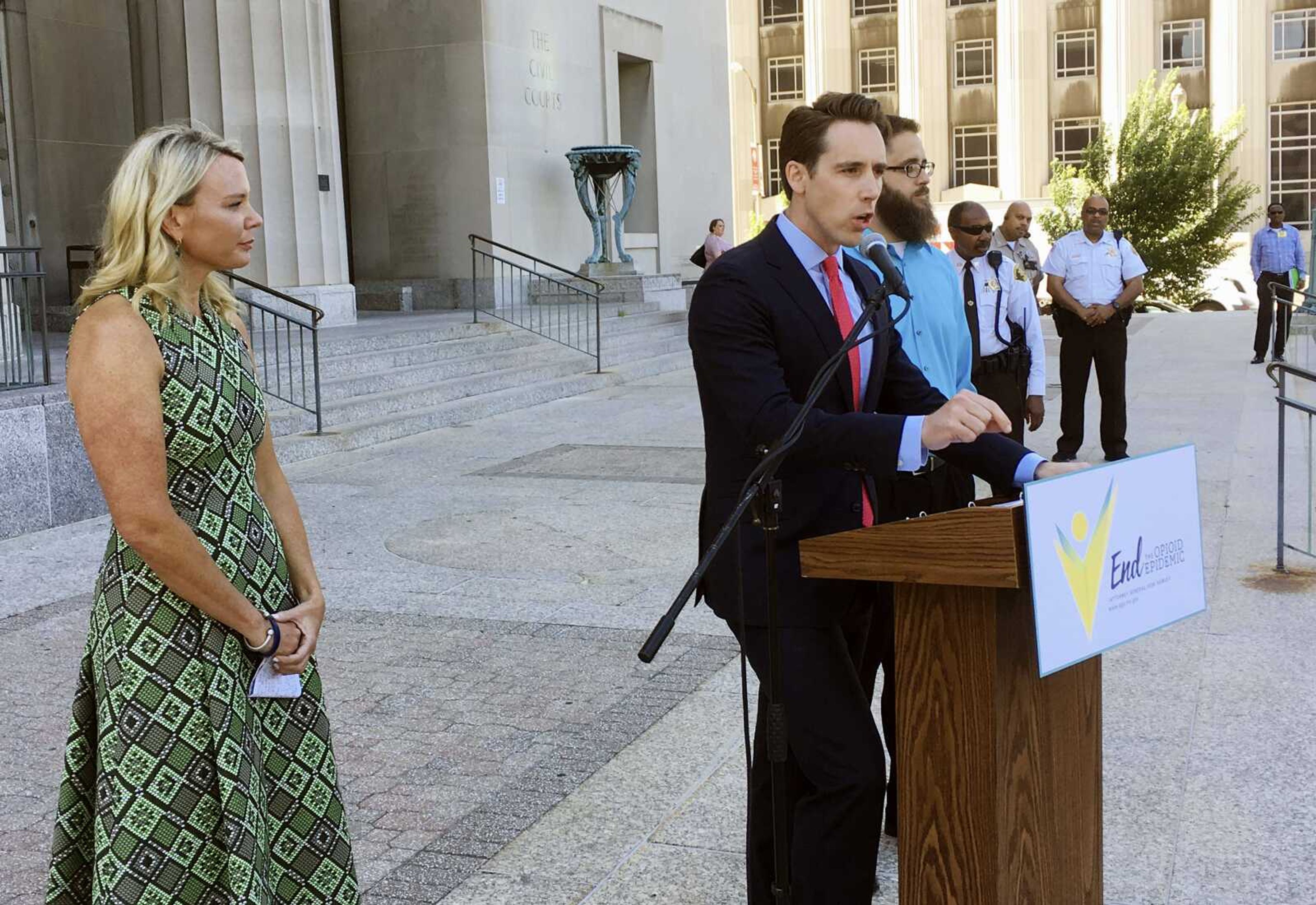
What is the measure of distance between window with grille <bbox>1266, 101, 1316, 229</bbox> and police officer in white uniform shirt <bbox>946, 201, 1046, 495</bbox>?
156 feet

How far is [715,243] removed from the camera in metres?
23.5

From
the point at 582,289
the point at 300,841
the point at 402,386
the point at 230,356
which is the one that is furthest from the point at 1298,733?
the point at 582,289

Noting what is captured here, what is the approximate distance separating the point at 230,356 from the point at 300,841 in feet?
3.32

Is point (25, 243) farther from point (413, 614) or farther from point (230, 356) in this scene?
point (230, 356)

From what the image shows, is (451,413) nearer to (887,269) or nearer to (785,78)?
(887,269)

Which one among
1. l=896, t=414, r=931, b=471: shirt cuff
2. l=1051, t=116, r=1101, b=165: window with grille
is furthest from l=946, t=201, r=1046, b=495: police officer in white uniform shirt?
l=1051, t=116, r=1101, b=165: window with grille

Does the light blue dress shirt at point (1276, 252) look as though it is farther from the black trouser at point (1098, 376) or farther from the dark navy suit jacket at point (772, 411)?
the dark navy suit jacket at point (772, 411)

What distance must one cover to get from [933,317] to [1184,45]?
172 feet

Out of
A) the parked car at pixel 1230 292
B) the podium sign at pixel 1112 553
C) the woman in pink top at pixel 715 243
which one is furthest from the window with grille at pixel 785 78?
the podium sign at pixel 1112 553

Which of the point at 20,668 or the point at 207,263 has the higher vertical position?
the point at 207,263

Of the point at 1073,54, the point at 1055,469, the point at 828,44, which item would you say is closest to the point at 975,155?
the point at 1073,54

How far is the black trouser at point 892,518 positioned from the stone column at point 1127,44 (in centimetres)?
5114

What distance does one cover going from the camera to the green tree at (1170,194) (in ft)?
146

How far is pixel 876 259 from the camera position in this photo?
2.72m
